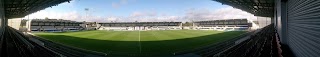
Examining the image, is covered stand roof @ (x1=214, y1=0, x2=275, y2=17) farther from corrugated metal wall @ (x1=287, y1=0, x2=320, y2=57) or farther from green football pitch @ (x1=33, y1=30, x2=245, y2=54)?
corrugated metal wall @ (x1=287, y1=0, x2=320, y2=57)

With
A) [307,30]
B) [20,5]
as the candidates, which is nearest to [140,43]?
[20,5]

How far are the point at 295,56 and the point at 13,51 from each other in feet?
33.7

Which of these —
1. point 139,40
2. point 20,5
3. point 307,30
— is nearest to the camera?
point 307,30

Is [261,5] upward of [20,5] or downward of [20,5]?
downward

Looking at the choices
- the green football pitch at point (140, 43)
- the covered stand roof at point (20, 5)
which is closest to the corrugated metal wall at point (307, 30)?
the green football pitch at point (140, 43)

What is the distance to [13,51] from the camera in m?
12.7

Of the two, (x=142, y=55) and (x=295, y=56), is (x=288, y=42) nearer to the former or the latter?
(x=295, y=56)

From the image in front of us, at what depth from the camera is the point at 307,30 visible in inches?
348

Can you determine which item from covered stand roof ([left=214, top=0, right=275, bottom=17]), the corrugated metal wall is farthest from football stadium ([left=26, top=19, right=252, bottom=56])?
the corrugated metal wall

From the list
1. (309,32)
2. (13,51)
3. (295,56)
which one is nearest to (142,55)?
(13,51)

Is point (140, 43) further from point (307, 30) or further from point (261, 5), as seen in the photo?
point (307, 30)

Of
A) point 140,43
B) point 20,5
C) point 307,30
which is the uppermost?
point 20,5

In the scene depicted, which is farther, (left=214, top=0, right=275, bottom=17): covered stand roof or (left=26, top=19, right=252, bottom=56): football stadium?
(left=26, top=19, right=252, bottom=56): football stadium

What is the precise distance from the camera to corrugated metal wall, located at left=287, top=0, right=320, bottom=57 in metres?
7.35
